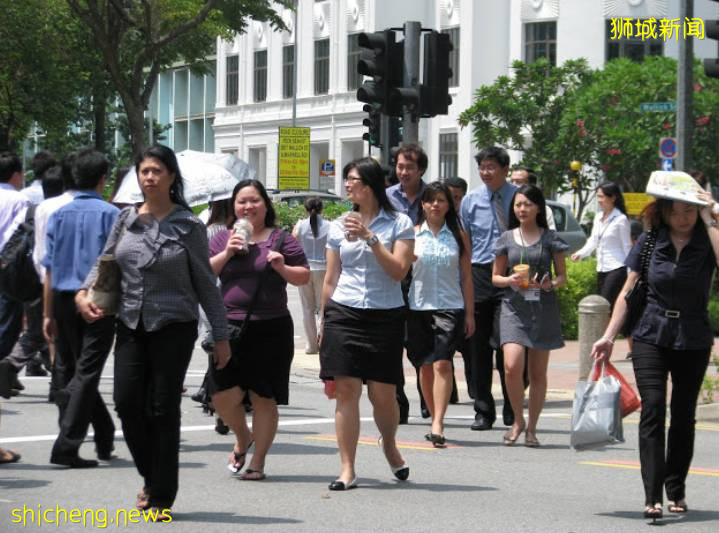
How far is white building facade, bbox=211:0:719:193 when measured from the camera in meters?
51.5

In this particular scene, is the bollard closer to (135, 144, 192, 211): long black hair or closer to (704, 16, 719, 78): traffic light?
(704, 16, 719, 78): traffic light

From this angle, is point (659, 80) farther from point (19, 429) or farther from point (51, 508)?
point (51, 508)

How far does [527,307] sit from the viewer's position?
36.5 ft

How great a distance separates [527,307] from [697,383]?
3.02m

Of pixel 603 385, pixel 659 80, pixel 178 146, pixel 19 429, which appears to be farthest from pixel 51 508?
pixel 178 146

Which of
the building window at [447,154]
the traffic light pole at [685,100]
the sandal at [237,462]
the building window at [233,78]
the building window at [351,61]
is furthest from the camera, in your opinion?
the building window at [233,78]

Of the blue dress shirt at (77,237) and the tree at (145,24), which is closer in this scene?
the blue dress shirt at (77,237)

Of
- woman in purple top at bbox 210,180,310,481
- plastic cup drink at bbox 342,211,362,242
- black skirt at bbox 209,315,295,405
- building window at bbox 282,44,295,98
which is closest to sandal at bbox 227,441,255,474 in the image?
woman in purple top at bbox 210,180,310,481

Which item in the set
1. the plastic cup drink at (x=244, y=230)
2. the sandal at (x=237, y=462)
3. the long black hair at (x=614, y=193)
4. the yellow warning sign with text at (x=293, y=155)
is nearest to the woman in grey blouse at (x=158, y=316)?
the plastic cup drink at (x=244, y=230)

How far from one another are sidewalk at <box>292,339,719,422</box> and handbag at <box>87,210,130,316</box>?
6273 millimetres

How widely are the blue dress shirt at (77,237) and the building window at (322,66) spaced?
170ft

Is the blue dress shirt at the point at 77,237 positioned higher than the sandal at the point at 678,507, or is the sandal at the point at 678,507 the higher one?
the blue dress shirt at the point at 77,237

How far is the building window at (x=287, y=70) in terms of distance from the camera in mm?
63719

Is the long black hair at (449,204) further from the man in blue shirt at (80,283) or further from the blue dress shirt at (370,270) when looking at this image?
the man in blue shirt at (80,283)
